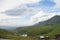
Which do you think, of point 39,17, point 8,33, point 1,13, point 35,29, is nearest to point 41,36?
point 35,29

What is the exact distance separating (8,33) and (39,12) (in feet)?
1.26

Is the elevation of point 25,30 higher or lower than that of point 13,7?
lower

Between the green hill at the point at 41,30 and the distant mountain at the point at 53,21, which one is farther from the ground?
the distant mountain at the point at 53,21

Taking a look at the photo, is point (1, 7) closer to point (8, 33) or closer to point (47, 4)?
point (8, 33)

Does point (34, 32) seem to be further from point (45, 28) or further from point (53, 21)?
point (53, 21)

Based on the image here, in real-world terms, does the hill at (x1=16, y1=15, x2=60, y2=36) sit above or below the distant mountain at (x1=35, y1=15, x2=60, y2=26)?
below

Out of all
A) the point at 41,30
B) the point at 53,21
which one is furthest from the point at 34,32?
the point at 53,21

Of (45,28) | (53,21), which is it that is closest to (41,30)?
(45,28)

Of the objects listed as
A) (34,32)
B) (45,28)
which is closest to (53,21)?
(45,28)

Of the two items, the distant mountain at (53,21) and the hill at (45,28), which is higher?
the distant mountain at (53,21)

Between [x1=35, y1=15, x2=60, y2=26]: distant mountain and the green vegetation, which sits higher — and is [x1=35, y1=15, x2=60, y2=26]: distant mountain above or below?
above

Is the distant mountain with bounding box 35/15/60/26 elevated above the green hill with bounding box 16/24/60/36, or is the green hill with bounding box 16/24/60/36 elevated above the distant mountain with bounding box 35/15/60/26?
the distant mountain with bounding box 35/15/60/26

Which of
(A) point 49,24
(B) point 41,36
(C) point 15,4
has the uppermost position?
(C) point 15,4

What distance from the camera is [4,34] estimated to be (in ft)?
5.22
